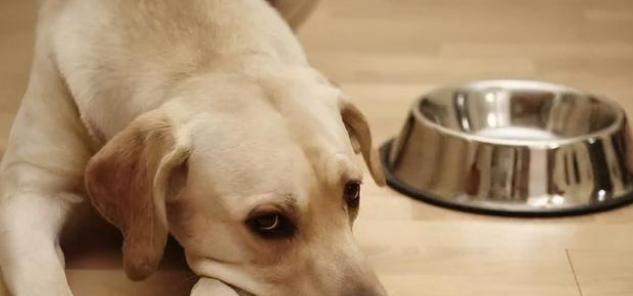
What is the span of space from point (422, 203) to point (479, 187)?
4.8 inches

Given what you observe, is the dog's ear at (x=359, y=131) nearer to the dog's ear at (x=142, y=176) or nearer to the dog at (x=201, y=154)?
the dog at (x=201, y=154)

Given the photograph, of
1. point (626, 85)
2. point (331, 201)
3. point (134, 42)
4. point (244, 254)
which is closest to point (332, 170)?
point (331, 201)

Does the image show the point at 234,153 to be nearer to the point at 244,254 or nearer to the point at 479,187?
the point at 244,254

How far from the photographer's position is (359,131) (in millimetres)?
1713

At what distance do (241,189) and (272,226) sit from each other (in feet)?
0.22

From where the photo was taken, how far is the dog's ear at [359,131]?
1.66 m

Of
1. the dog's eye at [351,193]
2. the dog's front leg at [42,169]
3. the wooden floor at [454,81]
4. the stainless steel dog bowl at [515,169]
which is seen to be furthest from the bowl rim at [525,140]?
the dog's front leg at [42,169]

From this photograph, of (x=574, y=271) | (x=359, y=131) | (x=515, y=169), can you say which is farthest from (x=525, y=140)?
(x=359, y=131)

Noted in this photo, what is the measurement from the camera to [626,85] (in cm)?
282

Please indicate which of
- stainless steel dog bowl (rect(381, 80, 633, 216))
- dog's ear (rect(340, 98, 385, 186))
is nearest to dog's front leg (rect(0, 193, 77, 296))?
dog's ear (rect(340, 98, 385, 186))

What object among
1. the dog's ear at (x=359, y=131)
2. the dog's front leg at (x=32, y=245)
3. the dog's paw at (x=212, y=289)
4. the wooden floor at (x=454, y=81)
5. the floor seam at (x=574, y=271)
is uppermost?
the dog's ear at (x=359, y=131)

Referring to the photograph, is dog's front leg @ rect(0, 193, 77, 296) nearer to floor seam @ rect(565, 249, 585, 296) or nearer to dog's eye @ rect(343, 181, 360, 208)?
dog's eye @ rect(343, 181, 360, 208)

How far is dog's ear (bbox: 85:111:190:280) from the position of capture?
1434 millimetres

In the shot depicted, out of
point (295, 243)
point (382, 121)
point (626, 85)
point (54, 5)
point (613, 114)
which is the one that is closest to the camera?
point (295, 243)
